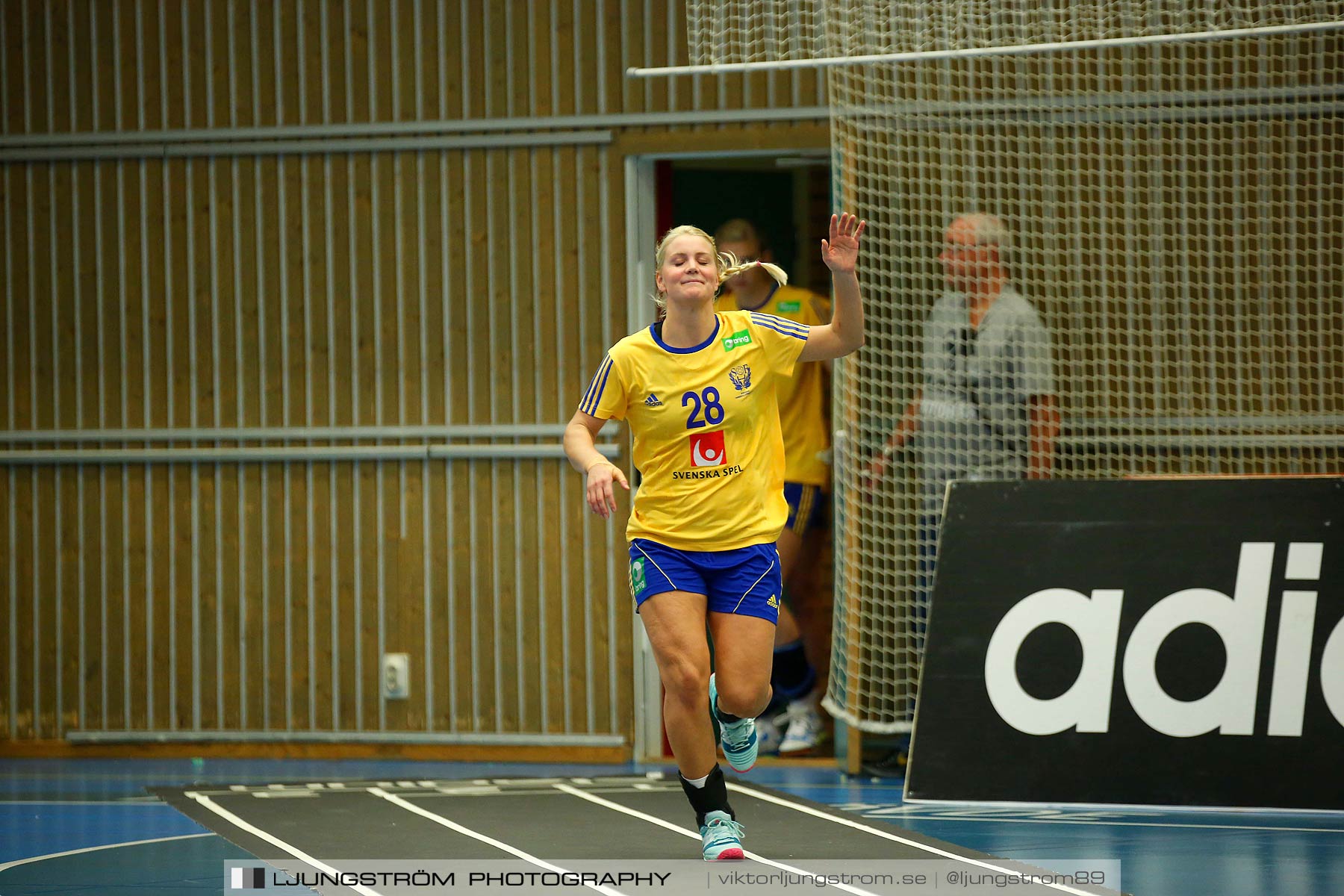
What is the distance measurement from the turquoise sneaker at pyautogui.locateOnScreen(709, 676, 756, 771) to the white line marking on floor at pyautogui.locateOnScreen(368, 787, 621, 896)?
685mm

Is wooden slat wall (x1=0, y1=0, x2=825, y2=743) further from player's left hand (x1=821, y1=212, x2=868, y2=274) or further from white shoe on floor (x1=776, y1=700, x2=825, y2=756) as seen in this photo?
player's left hand (x1=821, y1=212, x2=868, y2=274)

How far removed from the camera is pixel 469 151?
8.73 m

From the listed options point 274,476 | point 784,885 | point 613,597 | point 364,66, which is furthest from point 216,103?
point 784,885

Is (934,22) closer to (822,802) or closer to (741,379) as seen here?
(741,379)

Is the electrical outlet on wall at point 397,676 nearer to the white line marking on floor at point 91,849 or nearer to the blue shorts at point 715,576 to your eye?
the white line marking on floor at point 91,849

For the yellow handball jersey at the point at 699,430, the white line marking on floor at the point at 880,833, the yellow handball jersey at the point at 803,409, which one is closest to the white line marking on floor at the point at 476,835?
the yellow handball jersey at the point at 699,430

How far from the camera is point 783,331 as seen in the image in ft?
18.8

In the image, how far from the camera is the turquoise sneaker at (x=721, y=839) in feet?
18.0

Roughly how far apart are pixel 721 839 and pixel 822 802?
68.5 inches

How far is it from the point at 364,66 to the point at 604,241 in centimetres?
153

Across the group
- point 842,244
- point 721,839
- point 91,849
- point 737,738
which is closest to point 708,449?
point 842,244

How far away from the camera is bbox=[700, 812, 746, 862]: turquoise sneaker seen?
5480 millimetres

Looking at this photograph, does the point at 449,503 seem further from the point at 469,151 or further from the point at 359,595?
the point at 469,151

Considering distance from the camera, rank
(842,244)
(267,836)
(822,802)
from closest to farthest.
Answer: (842,244)
(267,836)
(822,802)
